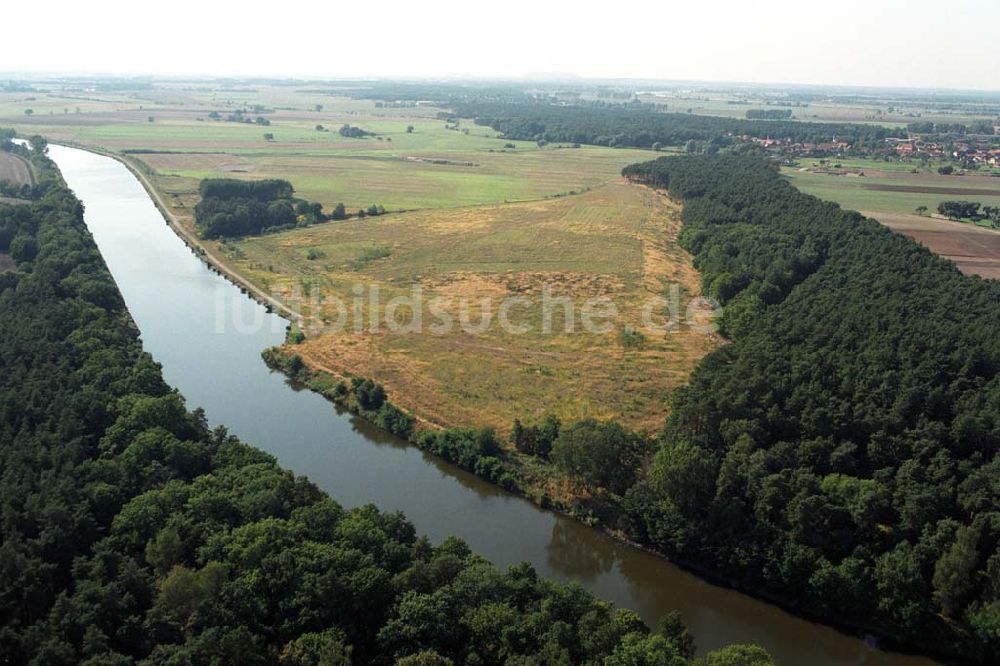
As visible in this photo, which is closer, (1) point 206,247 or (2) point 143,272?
(2) point 143,272

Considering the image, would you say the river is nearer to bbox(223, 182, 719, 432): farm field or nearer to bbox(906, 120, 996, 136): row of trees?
bbox(223, 182, 719, 432): farm field

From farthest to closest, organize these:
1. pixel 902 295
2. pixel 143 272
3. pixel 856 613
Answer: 1. pixel 143 272
2. pixel 902 295
3. pixel 856 613

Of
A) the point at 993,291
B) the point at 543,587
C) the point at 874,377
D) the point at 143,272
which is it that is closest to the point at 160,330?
the point at 143,272

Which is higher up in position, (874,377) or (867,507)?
(874,377)

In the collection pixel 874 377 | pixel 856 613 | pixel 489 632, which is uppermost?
pixel 874 377

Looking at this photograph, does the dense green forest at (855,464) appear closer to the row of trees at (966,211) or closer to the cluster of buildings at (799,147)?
the row of trees at (966,211)

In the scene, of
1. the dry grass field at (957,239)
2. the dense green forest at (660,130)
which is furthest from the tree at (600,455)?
the dense green forest at (660,130)

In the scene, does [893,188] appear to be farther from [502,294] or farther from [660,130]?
[502,294]

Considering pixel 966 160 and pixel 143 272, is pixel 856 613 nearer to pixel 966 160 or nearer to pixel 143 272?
pixel 143 272

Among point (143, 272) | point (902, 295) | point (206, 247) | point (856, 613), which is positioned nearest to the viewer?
point (856, 613)
